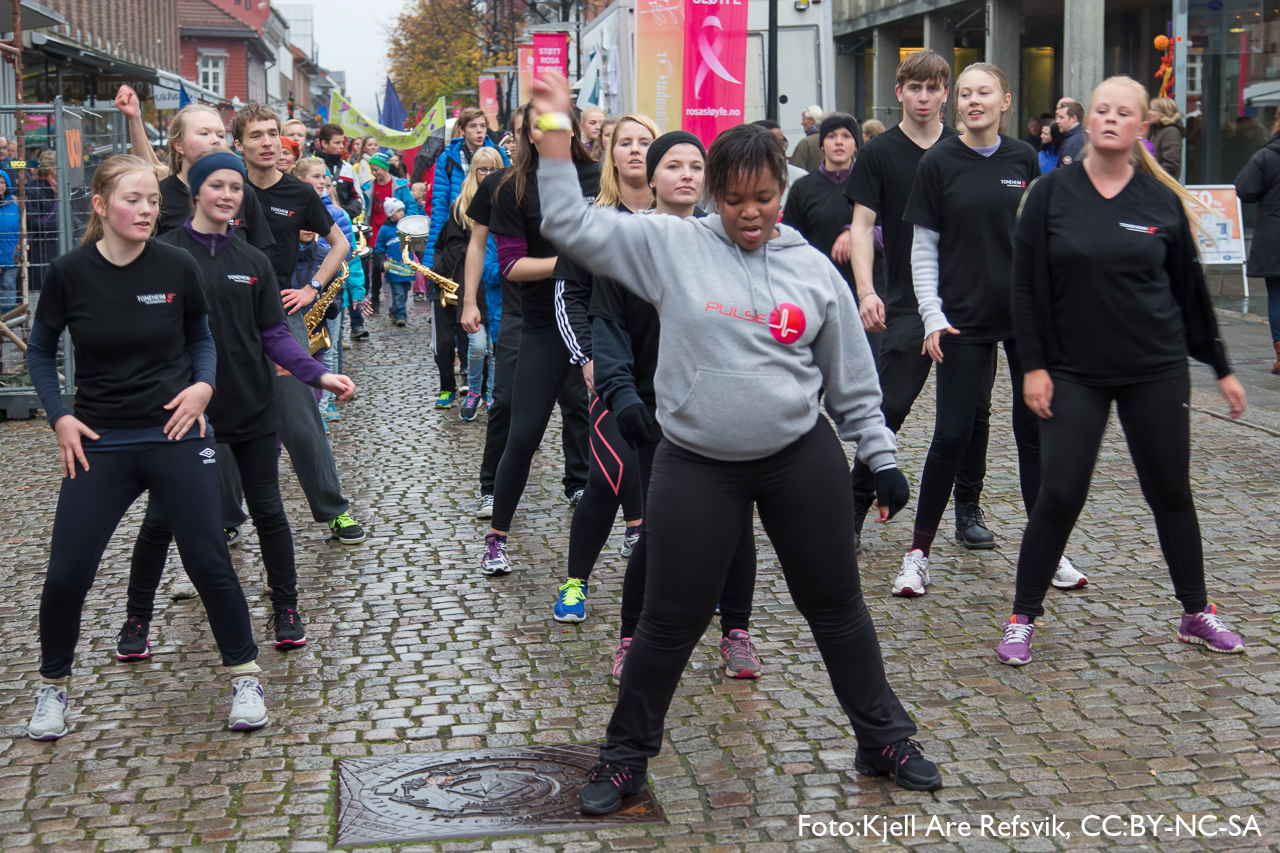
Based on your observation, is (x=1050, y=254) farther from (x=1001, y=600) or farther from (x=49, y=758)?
(x=49, y=758)

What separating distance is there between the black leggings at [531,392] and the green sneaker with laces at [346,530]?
97 cm

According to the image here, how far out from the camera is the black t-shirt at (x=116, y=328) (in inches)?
174

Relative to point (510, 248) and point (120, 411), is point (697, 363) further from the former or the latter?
point (510, 248)

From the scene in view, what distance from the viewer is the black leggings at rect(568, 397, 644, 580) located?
5367mm

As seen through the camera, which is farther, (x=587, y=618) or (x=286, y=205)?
(x=286, y=205)

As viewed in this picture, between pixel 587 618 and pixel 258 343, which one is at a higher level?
pixel 258 343

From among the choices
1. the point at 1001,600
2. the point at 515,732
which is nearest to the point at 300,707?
the point at 515,732

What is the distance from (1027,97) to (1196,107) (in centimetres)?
807

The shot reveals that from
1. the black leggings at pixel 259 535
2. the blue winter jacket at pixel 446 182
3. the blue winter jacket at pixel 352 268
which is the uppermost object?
the blue winter jacket at pixel 446 182

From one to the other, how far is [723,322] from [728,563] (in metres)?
0.67

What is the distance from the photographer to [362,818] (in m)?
3.88

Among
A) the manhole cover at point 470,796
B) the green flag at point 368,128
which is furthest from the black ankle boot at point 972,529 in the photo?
the green flag at point 368,128

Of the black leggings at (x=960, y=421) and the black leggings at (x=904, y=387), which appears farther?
the black leggings at (x=904, y=387)

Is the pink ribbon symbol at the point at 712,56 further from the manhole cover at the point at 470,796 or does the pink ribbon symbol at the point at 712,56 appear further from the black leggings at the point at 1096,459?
the manhole cover at the point at 470,796
